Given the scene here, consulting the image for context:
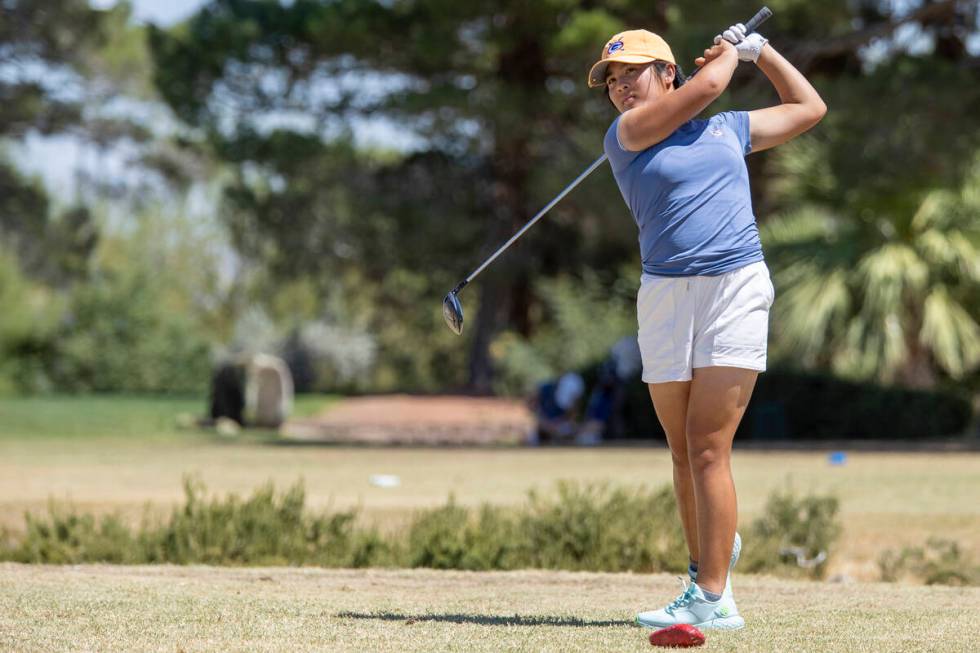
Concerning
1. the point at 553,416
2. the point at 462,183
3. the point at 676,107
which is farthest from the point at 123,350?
the point at 676,107

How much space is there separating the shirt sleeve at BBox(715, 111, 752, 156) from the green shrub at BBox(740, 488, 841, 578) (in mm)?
3732

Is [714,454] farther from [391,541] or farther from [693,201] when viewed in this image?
[391,541]

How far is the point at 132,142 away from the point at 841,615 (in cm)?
3107

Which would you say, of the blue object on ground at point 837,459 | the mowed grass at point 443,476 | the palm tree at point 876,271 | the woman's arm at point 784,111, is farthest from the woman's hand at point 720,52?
the palm tree at point 876,271

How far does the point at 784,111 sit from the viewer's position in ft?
17.7

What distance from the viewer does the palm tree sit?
19844mm

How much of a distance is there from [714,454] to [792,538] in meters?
3.94

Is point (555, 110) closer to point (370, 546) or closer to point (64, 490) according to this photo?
point (64, 490)

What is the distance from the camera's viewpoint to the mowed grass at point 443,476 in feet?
33.7

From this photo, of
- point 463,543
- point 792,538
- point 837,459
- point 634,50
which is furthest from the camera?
point 837,459

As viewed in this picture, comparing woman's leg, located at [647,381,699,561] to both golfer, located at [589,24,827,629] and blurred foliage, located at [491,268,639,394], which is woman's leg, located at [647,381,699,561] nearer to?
golfer, located at [589,24,827,629]

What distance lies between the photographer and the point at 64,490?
1183 cm

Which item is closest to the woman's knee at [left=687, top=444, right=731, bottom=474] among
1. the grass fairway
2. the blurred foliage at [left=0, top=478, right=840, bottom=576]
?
the grass fairway

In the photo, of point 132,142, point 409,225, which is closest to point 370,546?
point 409,225
